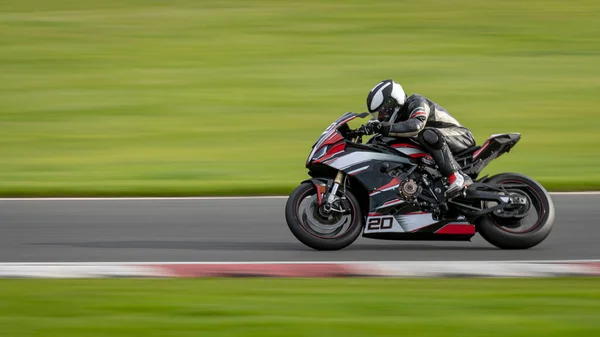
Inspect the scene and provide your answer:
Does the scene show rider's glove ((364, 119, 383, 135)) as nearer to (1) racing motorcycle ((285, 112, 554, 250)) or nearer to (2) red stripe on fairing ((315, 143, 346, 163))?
(1) racing motorcycle ((285, 112, 554, 250))

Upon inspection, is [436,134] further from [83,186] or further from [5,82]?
[5,82]

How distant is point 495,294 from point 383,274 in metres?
1.01

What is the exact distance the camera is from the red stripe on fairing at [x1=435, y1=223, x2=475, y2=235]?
28.6ft

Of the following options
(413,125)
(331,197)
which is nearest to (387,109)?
(413,125)

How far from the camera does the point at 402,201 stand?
344 inches

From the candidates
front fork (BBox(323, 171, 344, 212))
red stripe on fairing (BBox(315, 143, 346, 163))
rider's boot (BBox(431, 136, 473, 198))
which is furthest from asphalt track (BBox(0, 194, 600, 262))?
red stripe on fairing (BBox(315, 143, 346, 163))

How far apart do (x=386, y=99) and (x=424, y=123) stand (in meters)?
0.38

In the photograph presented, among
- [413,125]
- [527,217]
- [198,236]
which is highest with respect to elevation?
[413,125]

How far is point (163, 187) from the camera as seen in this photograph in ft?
40.8

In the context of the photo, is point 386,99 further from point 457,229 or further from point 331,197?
point 457,229

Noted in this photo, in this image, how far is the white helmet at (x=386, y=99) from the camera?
865 cm

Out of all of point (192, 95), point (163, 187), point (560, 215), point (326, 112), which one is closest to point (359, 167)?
point (560, 215)

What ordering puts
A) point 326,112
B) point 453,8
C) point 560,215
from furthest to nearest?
1. point 453,8
2. point 326,112
3. point 560,215

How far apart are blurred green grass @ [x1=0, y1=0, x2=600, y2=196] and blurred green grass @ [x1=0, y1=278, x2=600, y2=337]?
4.82 meters
